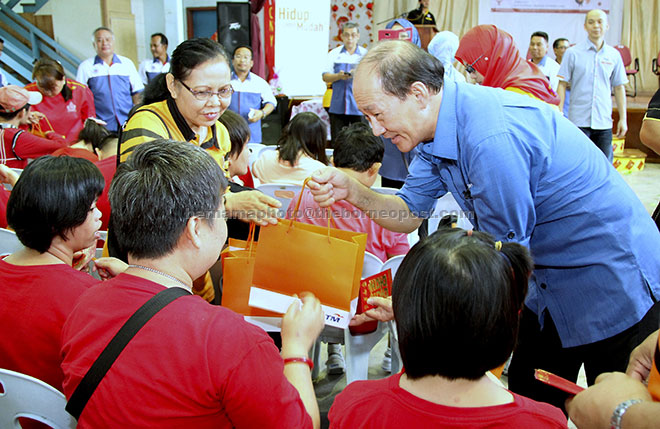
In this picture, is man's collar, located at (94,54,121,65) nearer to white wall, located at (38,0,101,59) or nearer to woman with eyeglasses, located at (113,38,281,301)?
white wall, located at (38,0,101,59)

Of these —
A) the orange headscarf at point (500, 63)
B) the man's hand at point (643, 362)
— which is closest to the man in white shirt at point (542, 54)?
the orange headscarf at point (500, 63)

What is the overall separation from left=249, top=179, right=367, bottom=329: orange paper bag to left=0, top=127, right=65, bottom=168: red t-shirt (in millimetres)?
2800

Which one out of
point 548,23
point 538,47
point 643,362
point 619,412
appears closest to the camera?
point 619,412

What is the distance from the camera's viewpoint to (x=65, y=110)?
4.96m

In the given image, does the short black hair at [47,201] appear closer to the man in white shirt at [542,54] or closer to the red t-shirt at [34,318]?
the red t-shirt at [34,318]

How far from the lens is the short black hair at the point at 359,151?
100 inches

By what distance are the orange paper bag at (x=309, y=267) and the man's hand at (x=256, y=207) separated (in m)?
0.03

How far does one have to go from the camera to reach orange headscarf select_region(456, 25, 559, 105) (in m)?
3.37

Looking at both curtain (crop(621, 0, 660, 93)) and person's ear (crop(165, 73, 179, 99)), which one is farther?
curtain (crop(621, 0, 660, 93))

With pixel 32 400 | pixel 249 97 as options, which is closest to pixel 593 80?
pixel 249 97

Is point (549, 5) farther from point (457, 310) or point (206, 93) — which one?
point (457, 310)

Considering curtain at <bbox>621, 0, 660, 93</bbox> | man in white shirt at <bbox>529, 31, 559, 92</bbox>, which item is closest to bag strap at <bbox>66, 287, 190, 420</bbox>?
man in white shirt at <bbox>529, 31, 559, 92</bbox>

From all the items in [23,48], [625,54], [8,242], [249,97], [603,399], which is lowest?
[8,242]

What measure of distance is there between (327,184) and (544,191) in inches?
26.8
